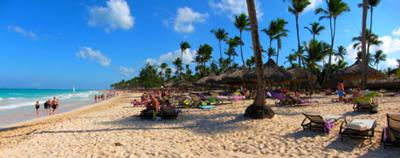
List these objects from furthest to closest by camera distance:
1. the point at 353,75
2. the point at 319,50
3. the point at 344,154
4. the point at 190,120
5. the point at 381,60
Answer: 1. the point at 381,60
2. the point at 319,50
3. the point at 353,75
4. the point at 190,120
5. the point at 344,154

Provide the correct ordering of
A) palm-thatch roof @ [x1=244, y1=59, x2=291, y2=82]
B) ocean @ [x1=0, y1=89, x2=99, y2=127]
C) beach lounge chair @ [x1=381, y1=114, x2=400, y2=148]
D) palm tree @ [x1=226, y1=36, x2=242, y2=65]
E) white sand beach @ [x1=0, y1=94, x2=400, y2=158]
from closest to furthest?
beach lounge chair @ [x1=381, y1=114, x2=400, y2=148] → white sand beach @ [x1=0, y1=94, x2=400, y2=158] → palm-thatch roof @ [x1=244, y1=59, x2=291, y2=82] → ocean @ [x1=0, y1=89, x2=99, y2=127] → palm tree @ [x1=226, y1=36, x2=242, y2=65]

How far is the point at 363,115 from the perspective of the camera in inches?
331

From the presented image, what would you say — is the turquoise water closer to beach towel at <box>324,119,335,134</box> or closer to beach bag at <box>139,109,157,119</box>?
beach bag at <box>139,109,157,119</box>

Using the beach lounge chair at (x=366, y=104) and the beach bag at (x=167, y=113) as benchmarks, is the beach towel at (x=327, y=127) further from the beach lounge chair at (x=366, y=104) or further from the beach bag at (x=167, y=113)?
the beach bag at (x=167, y=113)

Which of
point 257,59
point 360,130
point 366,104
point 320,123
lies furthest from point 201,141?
point 366,104

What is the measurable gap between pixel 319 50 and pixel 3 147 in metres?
26.4

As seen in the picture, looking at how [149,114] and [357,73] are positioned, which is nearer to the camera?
[149,114]

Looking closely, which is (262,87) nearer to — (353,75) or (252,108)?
(252,108)

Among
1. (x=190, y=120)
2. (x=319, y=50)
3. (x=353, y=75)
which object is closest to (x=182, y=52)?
(x=319, y=50)

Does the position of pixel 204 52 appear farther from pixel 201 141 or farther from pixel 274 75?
pixel 201 141

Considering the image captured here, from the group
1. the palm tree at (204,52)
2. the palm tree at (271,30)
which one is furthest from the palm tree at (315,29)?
the palm tree at (204,52)

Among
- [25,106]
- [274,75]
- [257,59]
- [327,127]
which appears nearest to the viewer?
[327,127]

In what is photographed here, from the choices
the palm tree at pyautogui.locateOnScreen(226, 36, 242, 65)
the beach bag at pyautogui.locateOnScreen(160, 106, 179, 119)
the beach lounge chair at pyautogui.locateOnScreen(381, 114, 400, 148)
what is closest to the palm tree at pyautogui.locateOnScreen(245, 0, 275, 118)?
the beach bag at pyautogui.locateOnScreen(160, 106, 179, 119)

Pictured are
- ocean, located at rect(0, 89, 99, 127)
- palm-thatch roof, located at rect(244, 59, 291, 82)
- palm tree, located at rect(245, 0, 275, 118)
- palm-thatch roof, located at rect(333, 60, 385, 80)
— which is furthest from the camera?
palm-thatch roof, located at rect(333, 60, 385, 80)
